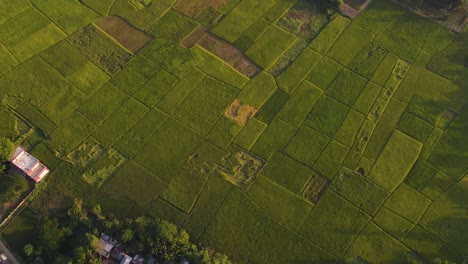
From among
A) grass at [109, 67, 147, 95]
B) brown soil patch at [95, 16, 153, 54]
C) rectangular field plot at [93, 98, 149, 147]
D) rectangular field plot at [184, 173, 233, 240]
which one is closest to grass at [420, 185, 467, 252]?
rectangular field plot at [184, 173, 233, 240]

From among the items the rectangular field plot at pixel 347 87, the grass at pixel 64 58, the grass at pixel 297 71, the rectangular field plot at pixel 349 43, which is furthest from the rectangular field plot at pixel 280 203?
the grass at pixel 64 58

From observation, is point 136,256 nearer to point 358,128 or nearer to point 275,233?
point 275,233

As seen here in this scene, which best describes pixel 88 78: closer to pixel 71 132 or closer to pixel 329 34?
pixel 71 132

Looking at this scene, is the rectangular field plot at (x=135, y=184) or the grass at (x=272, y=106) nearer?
the rectangular field plot at (x=135, y=184)

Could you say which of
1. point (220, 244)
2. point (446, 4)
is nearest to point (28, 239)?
point (220, 244)

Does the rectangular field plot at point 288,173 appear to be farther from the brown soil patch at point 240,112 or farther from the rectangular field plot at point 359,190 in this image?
the brown soil patch at point 240,112
